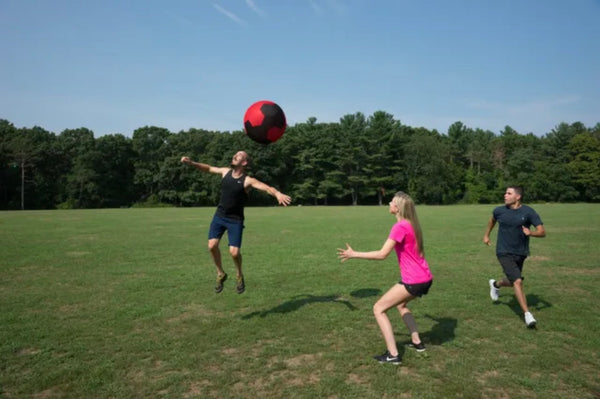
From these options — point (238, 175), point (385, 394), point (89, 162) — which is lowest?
point (385, 394)

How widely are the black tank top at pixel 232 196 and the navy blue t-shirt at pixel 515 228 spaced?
4.77m

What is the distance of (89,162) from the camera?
6938cm

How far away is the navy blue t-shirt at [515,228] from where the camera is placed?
700cm

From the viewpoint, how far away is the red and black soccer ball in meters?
7.69

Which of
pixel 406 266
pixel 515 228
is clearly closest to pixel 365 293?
pixel 515 228

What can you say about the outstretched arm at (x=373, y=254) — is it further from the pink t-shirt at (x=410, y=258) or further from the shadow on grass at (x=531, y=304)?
the shadow on grass at (x=531, y=304)

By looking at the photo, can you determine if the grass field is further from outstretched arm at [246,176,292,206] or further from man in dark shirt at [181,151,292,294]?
outstretched arm at [246,176,292,206]

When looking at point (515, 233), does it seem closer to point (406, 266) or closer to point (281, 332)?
point (406, 266)

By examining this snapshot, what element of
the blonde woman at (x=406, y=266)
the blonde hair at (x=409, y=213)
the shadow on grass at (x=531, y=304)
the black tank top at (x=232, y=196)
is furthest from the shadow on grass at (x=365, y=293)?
the blonde hair at (x=409, y=213)

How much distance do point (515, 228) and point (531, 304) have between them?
6.55 feet

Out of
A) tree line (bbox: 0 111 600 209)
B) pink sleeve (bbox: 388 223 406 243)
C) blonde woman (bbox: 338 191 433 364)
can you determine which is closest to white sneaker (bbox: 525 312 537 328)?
blonde woman (bbox: 338 191 433 364)

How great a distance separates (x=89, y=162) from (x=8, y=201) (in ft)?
44.8

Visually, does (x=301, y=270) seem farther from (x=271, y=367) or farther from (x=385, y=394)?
(x=385, y=394)

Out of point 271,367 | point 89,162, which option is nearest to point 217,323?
point 271,367
